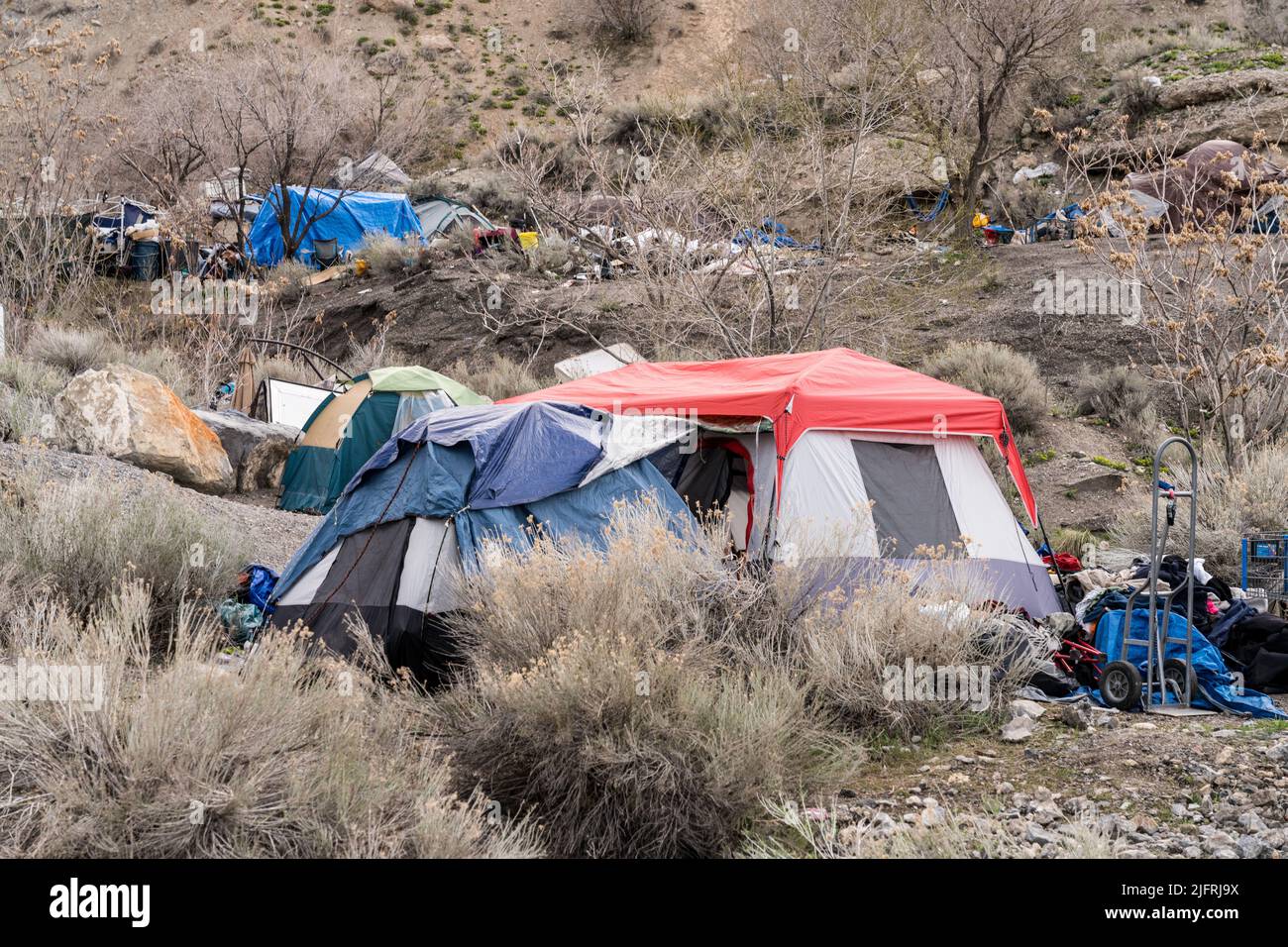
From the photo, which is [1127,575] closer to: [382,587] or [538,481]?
[538,481]

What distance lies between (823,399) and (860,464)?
53cm

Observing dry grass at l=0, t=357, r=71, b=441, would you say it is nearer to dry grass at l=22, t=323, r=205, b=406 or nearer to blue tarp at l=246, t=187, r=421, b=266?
dry grass at l=22, t=323, r=205, b=406

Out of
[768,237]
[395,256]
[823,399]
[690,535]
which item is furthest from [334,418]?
[395,256]

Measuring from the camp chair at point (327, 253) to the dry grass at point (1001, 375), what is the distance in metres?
15.1

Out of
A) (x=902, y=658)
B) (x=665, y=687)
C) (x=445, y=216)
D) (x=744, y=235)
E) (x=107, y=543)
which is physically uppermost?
(x=445, y=216)

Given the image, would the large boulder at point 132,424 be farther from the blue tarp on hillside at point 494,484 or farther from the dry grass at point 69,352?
the blue tarp on hillside at point 494,484

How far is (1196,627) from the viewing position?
7.61 meters

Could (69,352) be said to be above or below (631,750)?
above

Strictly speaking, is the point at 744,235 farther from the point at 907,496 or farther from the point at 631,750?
the point at 631,750

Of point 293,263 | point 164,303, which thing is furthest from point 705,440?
point 293,263

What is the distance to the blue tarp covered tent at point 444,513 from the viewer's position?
741cm

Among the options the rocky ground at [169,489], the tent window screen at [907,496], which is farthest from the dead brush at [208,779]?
the rocky ground at [169,489]

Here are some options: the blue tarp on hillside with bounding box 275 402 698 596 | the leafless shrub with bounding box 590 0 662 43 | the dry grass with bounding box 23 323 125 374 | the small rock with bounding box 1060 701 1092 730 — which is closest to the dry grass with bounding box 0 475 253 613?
the blue tarp on hillside with bounding box 275 402 698 596

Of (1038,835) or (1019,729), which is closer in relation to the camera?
(1038,835)
